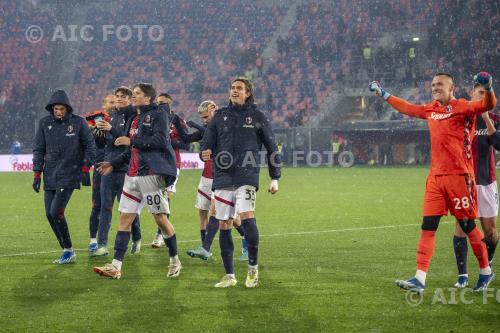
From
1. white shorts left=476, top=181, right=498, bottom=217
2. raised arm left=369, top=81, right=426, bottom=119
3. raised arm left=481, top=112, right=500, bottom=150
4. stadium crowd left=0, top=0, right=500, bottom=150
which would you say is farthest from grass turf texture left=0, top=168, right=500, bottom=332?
stadium crowd left=0, top=0, right=500, bottom=150

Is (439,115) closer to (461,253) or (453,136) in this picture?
(453,136)

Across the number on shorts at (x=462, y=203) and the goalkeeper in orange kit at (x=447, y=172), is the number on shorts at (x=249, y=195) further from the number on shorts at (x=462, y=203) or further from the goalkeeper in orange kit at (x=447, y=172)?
the number on shorts at (x=462, y=203)

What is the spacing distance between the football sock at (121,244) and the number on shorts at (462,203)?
3.77 m

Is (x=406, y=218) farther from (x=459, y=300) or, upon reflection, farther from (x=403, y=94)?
(x=403, y=94)

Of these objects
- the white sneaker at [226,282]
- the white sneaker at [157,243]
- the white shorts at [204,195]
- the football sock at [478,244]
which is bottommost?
the white sneaker at [157,243]

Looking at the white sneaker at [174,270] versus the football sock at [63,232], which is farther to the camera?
the football sock at [63,232]

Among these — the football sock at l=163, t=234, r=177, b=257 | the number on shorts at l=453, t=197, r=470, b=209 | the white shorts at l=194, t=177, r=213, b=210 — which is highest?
the number on shorts at l=453, t=197, r=470, b=209

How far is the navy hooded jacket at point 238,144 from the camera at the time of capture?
32.1 ft

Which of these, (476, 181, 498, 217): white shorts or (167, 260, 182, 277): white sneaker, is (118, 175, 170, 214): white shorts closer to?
(167, 260, 182, 277): white sneaker

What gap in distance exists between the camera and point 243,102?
9883 mm

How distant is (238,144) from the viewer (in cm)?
987

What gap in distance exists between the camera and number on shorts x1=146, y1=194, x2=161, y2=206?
34.3 feet

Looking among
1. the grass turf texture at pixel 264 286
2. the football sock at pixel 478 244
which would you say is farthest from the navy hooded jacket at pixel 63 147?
the football sock at pixel 478 244

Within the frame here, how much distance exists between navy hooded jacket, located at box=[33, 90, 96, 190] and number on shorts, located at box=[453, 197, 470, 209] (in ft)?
17.2
